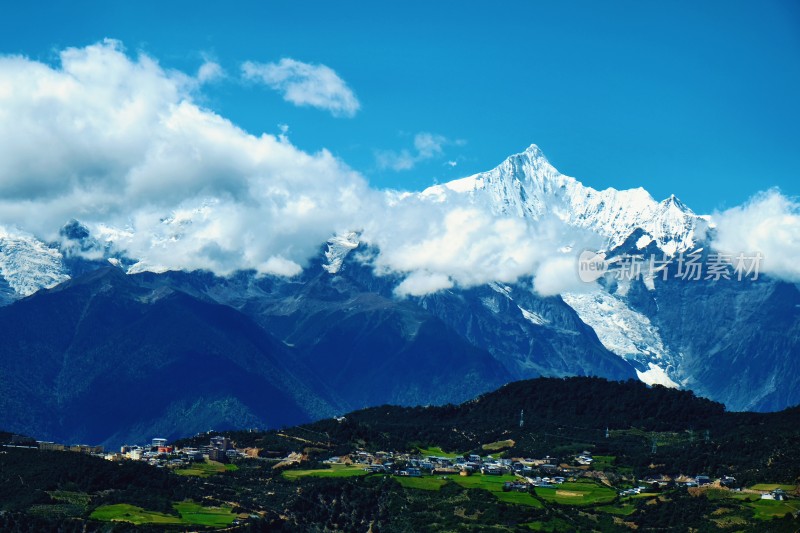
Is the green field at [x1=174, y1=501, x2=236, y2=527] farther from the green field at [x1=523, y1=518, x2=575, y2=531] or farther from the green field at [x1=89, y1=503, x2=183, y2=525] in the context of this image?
the green field at [x1=523, y1=518, x2=575, y2=531]

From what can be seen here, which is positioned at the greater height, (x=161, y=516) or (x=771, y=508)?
(x=771, y=508)

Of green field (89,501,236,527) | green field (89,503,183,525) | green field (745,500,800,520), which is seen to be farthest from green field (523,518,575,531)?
green field (89,503,183,525)

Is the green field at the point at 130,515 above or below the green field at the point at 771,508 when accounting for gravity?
below

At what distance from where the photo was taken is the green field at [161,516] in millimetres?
186750

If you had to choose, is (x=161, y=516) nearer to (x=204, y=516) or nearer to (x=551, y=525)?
(x=204, y=516)

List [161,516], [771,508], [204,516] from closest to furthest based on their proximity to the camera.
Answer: [771,508] → [161,516] → [204,516]

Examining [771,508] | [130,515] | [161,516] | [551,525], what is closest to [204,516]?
[161,516]

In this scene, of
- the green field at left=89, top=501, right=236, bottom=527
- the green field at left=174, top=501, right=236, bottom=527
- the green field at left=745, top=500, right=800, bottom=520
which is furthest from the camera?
the green field at left=174, top=501, right=236, bottom=527

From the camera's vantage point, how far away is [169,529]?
18312cm

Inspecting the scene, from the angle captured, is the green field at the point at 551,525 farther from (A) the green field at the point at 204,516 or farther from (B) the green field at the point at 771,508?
(A) the green field at the point at 204,516

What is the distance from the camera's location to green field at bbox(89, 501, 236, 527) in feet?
613

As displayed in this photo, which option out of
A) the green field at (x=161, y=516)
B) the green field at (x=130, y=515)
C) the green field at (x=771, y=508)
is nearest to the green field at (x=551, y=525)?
the green field at (x=771, y=508)

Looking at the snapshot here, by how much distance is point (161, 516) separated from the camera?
7495 inches

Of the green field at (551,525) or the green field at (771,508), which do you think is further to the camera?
the green field at (551,525)
